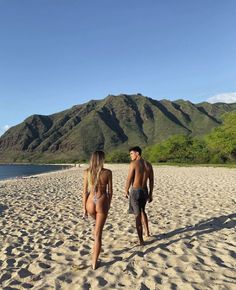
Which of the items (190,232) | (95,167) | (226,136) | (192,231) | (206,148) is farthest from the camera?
(206,148)

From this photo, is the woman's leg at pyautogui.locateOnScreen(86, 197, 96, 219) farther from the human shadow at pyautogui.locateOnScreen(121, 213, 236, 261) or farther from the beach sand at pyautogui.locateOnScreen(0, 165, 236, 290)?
the human shadow at pyautogui.locateOnScreen(121, 213, 236, 261)

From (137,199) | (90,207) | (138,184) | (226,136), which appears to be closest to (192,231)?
(137,199)

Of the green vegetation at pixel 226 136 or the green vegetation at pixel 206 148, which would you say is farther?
the green vegetation at pixel 206 148

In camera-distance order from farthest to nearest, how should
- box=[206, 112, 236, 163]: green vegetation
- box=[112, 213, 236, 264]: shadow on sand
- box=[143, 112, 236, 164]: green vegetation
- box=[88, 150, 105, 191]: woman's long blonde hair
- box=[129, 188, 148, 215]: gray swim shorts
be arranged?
box=[143, 112, 236, 164]: green vegetation, box=[206, 112, 236, 163]: green vegetation, box=[129, 188, 148, 215]: gray swim shorts, box=[112, 213, 236, 264]: shadow on sand, box=[88, 150, 105, 191]: woman's long blonde hair

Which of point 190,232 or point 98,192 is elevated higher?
point 98,192

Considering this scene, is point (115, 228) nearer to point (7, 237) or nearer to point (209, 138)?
point (7, 237)

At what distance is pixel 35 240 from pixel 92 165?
3.42 meters

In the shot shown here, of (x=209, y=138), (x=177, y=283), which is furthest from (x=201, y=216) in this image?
(x=209, y=138)

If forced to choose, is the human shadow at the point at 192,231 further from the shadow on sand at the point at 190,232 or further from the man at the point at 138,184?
the man at the point at 138,184

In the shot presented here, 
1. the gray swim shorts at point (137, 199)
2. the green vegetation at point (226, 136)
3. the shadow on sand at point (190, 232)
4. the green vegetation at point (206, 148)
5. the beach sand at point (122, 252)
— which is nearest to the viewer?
the beach sand at point (122, 252)

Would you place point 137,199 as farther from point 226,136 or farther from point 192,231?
point 226,136

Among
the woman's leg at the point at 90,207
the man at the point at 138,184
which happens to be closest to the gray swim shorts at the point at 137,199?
the man at the point at 138,184

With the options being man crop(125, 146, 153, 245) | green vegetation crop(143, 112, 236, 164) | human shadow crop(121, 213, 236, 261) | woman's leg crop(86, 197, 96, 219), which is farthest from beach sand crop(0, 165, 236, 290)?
green vegetation crop(143, 112, 236, 164)

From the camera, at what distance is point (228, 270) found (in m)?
5.80
